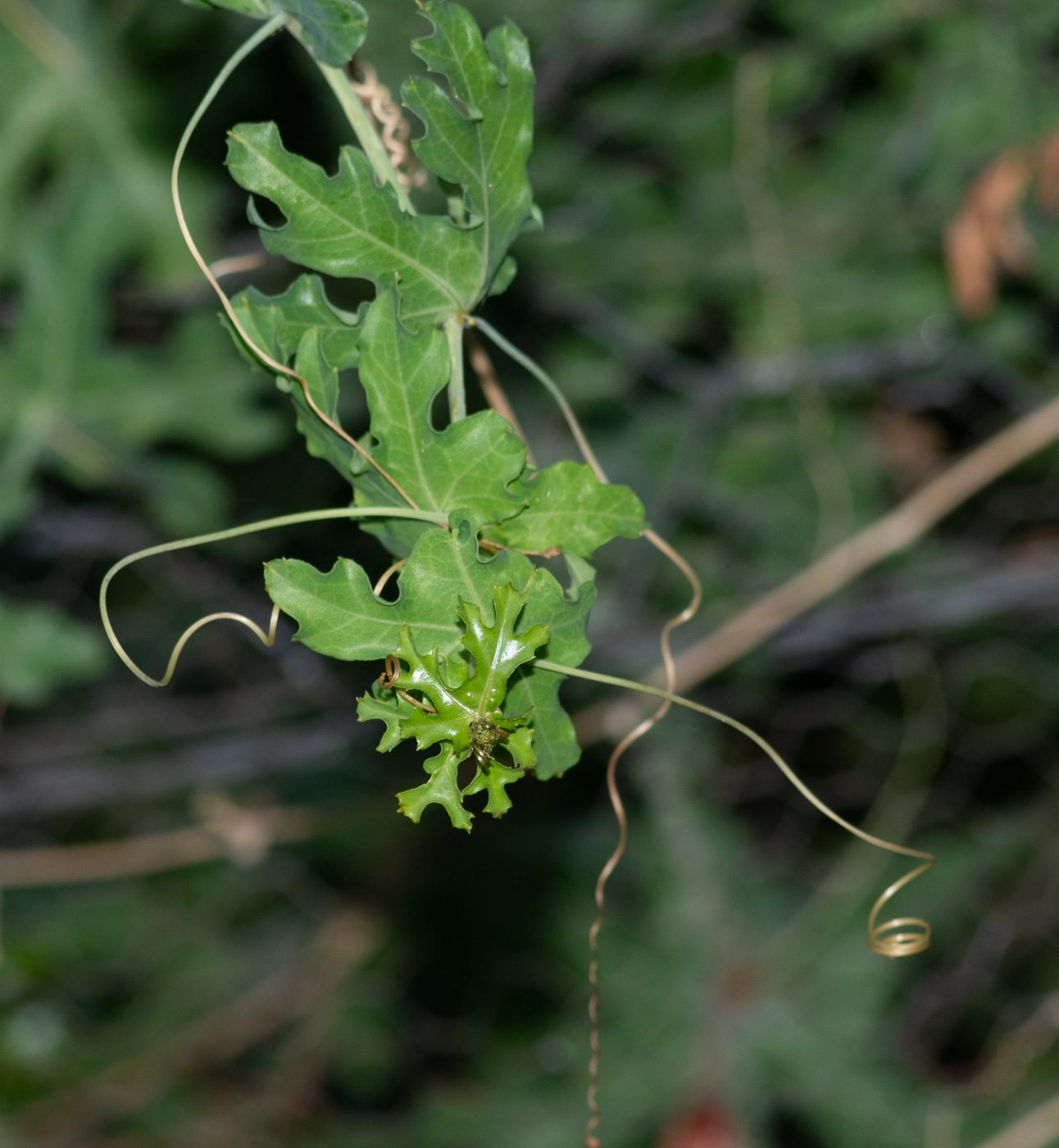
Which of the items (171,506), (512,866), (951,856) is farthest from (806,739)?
(171,506)

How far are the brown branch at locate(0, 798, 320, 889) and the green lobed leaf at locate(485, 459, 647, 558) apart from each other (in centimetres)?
76

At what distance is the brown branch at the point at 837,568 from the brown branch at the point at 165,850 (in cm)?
35

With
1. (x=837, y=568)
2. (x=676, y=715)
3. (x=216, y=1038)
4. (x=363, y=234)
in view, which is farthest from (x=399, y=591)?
(x=216, y=1038)

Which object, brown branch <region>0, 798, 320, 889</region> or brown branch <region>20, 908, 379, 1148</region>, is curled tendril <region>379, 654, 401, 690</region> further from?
brown branch <region>20, 908, 379, 1148</region>

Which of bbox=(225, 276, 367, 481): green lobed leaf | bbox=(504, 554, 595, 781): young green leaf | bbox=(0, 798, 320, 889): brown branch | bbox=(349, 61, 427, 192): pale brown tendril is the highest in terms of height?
bbox=(349, 61, 427, 192): pale brown tendril

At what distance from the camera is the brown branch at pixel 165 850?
3.41 feet

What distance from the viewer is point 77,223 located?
0.87 metres

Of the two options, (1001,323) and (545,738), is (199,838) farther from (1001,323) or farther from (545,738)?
(1001,323)

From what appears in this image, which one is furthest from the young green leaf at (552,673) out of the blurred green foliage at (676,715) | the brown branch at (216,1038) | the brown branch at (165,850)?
the brown branch at (216,1038)

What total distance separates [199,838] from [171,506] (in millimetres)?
417

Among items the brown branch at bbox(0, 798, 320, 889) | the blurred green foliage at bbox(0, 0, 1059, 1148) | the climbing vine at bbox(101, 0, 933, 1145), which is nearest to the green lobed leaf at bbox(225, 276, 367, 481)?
the climbing vine at bbox(101, 0, 933, 1145)

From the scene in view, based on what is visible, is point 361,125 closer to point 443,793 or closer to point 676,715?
point 443,793

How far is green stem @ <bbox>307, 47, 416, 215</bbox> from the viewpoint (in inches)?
14.8

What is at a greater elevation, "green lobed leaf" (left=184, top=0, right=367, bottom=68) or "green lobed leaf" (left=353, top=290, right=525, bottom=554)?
"green lobed leaf" (left=184, top=0, right=367, bottom=68)
